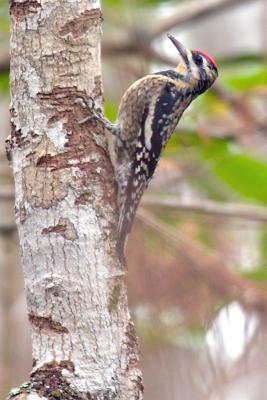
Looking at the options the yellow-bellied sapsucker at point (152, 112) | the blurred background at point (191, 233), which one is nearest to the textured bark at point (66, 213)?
the blurred background at point (191, 233)

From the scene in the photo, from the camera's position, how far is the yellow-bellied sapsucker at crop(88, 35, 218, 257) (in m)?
4.03

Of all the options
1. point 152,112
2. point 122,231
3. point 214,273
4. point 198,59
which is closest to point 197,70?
point 198,59

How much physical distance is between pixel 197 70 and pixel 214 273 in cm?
97

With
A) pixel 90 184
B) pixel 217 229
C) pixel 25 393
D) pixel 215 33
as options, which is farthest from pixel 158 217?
pixel 215 33

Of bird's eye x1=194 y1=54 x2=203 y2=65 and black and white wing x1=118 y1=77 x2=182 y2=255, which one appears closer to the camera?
black and white wing x1=118 y1=77 x2=182 y2=255

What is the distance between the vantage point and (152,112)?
424cm

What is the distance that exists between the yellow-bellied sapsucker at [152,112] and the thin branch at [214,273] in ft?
1.28

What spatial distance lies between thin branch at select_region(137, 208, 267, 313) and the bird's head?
67cm

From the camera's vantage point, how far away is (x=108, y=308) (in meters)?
2.91

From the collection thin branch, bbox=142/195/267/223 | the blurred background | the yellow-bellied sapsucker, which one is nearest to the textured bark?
the blurred background

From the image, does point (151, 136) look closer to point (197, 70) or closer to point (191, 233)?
point (197, 70)

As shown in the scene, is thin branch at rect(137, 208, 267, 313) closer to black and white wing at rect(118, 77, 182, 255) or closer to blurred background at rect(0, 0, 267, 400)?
blurred background at rect(0, 0, 267, 400)

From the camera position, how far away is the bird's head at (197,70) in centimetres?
434

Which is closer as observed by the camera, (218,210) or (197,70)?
(197,70)
